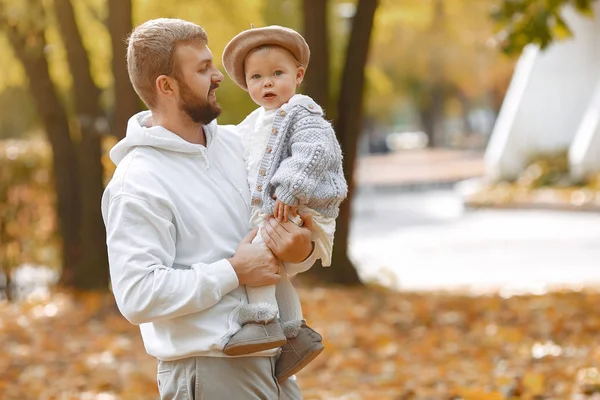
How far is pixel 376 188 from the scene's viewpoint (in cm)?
3088

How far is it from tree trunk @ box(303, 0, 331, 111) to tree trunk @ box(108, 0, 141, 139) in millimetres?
1822

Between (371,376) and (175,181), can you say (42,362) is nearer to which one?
(371,376)

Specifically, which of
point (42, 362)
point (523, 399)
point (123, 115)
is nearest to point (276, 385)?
point (523, 399)

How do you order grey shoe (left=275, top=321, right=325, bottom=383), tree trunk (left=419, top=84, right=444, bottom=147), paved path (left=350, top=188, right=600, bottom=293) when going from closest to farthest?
grey shoe (left=275, top=321, right=325, bottom=383) → paved path (left=350, top=188, right=600, bottom=293) → tree trunk (left=419, top=84, right=444, bottom=147)

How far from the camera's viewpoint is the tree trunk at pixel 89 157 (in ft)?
30.9

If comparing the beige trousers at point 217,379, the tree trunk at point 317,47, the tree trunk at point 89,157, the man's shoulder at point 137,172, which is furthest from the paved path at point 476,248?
the man's shoulder at point 137,172

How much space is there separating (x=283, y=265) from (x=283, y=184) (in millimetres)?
283

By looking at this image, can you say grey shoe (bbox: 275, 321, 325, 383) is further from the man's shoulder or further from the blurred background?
the blurred background

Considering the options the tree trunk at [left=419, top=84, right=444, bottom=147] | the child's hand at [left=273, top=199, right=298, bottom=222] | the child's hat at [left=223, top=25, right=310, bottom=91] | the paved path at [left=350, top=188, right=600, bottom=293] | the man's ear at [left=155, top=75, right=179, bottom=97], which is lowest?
the tree trunk at [left=419, top=84, right=444, bottom=147]

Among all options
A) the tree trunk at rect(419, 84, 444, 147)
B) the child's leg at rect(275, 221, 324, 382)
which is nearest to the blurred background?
the child's leg at rect(275, 221, 324, 382)

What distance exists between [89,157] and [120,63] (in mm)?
1650

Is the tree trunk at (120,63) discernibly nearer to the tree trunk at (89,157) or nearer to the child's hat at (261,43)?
the tree trunk at (89,157)

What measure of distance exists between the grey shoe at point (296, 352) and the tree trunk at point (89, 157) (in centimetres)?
695

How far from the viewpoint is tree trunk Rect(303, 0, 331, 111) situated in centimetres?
929
